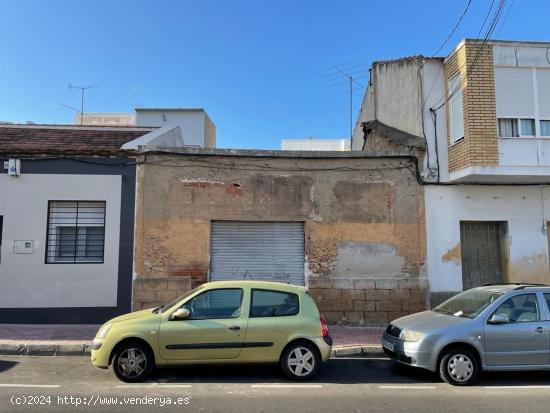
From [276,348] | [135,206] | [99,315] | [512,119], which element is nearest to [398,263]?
[512,119]

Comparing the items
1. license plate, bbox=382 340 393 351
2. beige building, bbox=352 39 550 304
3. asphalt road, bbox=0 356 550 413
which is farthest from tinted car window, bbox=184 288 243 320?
beige building, bbox=352 39 550 304

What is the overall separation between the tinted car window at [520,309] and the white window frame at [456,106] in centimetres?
506

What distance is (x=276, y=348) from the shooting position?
22.1ft

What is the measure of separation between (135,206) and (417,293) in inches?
282

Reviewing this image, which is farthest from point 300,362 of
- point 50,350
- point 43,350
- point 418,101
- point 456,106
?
point 418,101

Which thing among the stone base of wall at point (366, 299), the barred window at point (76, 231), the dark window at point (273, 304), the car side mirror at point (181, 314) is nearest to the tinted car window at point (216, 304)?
the car side mirror at point (181, 314)


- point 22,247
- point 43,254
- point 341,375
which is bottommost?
point 341,375

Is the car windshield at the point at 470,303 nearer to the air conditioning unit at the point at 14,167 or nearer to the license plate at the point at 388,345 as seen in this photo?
the license plate at the point at 388,345

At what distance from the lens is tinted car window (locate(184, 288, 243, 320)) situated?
680cm

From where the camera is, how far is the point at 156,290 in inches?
428

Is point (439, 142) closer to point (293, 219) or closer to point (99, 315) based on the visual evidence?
point (293, 219)

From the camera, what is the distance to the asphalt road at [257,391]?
5504mm

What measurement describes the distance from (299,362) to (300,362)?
15 mm

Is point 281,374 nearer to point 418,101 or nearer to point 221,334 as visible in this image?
point 221,334
